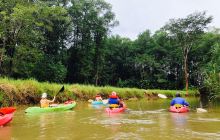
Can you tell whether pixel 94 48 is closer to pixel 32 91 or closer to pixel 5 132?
pixel 32 91

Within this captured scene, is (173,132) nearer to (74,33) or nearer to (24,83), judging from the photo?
(24,83)

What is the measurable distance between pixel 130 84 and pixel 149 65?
5000 millimetres

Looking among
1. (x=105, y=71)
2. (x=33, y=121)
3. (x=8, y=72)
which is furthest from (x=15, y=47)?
(x=105, y=71)

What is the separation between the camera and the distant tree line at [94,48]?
2941 cm

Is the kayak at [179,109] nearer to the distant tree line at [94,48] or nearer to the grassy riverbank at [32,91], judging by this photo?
the distant tree line at [94,48]

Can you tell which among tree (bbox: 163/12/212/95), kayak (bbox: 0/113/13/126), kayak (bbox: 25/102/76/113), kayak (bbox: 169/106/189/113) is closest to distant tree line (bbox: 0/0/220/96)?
tree (bbox: 163/12/212/95)

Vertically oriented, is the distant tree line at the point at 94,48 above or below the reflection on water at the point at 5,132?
above

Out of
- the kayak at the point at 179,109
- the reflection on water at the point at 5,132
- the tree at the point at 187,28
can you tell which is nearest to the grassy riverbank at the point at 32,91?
the reflection on water at the point at 5,132

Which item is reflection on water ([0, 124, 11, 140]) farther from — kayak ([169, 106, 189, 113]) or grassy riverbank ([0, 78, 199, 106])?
kayak ([169, 106, 189, 113])

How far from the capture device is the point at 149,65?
60.7m

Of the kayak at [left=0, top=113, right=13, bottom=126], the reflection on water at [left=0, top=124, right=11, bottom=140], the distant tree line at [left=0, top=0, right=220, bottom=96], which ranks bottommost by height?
the reflection on water at [left=0, top=124, right=11, bottom=140]

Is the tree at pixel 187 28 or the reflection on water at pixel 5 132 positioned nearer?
the reflection on water at pixel 5 132

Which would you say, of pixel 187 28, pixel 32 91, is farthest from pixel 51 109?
pixel 187 28

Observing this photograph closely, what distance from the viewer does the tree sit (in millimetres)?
44519
